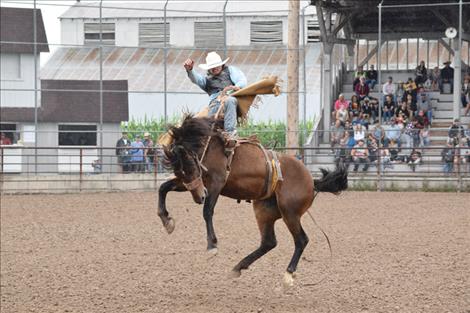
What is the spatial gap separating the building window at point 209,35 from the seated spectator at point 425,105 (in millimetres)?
5877

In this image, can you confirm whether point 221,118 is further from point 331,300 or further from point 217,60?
point 331,300

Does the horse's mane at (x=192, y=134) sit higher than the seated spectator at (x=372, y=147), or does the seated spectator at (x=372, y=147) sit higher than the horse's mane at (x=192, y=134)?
the horse's mane at (x=192, y=134)

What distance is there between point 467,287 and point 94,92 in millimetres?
19549

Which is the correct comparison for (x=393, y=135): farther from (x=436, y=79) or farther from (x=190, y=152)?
(x=190, y=152)

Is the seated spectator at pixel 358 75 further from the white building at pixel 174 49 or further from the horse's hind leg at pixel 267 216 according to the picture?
the horse's hind leg at pixel 267 216

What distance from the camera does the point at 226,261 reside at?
12.7 metres

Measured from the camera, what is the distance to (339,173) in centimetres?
1091

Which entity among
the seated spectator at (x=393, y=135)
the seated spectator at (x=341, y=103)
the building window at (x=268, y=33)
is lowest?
the seated spectator at (x=393, y=135)

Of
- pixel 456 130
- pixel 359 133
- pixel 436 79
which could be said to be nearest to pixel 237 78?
pixel 456 130

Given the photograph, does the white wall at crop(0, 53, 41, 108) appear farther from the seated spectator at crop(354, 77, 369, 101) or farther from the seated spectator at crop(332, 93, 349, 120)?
the seated spectator at crop(354, 77, 369, 101)

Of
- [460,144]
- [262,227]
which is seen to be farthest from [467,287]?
[460,144]

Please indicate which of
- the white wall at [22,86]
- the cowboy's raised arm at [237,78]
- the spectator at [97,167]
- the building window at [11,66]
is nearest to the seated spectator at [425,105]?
the spectator at [97,167]

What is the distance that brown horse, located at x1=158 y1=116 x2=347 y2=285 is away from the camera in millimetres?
9305

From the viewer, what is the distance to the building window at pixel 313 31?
31469mm
